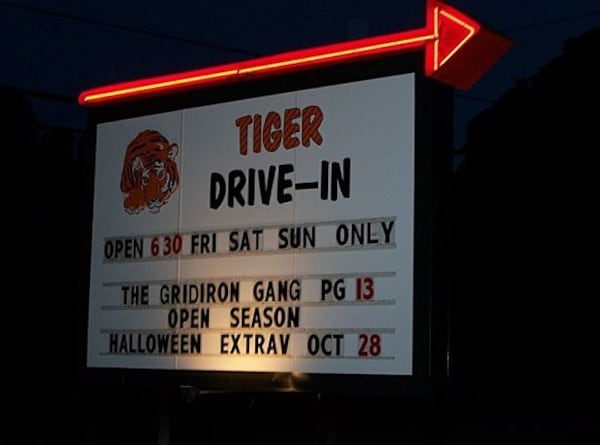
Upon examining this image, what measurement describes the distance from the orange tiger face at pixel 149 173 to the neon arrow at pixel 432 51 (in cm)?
64

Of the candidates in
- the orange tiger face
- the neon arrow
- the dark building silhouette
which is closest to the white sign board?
the orange tiger face

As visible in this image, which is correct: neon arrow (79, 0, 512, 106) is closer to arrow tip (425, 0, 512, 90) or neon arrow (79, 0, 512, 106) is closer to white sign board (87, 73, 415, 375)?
arrow tip (425, 0, 512, 90)

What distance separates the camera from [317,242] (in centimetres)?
823

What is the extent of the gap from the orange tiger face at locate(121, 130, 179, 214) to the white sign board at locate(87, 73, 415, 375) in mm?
10

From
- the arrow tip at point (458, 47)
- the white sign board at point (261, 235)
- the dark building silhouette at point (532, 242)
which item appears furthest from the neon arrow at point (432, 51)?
the dark building silhouette at point (532, 242)

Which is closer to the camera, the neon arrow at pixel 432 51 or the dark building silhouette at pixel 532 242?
the neon arrow at pixel 432 51

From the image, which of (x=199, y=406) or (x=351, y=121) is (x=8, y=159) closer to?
(x=199, y=406)

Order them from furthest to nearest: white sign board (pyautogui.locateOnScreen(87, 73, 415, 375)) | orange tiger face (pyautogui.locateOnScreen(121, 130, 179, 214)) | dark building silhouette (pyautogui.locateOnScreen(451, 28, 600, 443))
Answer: dark building silhouette (pyautogui.locateOnScreen(451, 28, 600, 443)) → orange tiger face (pyautogui.locateOnScreen(121, 130, 179, 214)) → white sign board (pyautogui.locateOnScreen(87, 73, 415, 375))

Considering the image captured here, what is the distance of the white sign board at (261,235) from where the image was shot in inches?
312

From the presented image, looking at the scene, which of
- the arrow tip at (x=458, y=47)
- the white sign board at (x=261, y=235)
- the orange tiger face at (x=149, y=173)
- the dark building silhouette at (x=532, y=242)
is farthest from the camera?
the dark building silhouette at (x=532, y=242)

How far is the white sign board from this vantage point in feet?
26.0

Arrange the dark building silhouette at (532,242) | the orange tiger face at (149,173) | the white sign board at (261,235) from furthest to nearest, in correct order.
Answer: the dark building silhouette at (532,242) → the orange tiger face at (149,173) → the white sign board at (261,235)

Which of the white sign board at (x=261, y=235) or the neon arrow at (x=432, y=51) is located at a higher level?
the neon arrow at (x=432, y=51)

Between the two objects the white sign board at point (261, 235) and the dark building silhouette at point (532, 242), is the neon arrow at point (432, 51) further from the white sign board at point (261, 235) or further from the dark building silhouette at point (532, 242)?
the dark building silhouette at point (532, 242)
